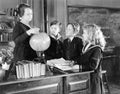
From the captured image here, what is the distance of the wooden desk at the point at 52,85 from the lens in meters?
1.82

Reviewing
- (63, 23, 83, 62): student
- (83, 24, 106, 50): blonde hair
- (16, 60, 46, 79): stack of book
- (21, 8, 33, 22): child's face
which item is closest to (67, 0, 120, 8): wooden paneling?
(63, 23, 83, 62): student

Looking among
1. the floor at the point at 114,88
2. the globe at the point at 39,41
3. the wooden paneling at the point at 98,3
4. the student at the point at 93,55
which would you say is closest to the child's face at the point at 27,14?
the globe at the point at 39,41

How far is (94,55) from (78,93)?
51 cm

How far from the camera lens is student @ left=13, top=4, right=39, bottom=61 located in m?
2.34

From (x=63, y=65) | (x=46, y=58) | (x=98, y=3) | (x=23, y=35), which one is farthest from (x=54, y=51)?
(x=98, y=3)

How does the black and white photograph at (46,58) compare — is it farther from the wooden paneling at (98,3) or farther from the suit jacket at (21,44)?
the wooden paneling at (98,3)

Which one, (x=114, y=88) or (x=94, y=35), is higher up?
(x=94, y=35)

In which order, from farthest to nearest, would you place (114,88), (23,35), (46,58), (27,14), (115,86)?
(115,86), (114,88), (46,58), (27,14), (23,35)

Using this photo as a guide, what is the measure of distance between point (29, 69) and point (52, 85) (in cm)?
31

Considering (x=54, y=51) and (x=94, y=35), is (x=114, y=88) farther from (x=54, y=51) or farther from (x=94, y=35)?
(x=94, y=35)

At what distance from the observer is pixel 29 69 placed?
1950mm

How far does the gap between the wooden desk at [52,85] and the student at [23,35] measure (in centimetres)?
60

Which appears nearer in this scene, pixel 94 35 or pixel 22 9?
pixel 22 9

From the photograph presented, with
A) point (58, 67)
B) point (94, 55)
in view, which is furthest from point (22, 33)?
point (94, 55)
